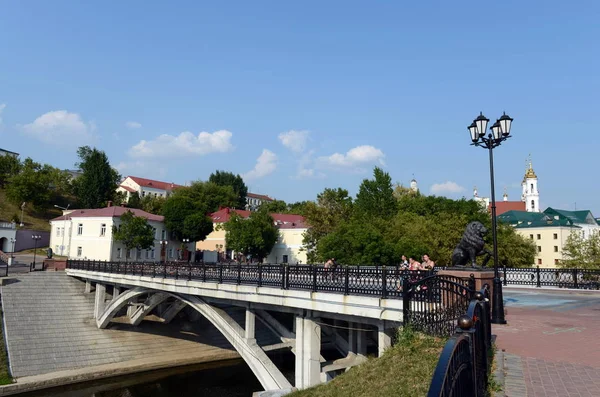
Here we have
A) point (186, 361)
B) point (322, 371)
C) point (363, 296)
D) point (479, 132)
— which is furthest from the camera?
point (186, 361)

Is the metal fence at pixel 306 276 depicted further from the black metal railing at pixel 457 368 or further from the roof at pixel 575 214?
the roof at pixel 575 214

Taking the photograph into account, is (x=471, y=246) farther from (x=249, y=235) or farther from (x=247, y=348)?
(x=249, y=235)

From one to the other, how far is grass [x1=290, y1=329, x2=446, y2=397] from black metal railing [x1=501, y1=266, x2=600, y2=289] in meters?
15.2

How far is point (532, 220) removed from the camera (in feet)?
222

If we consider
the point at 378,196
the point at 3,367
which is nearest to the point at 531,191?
the point at 378,196

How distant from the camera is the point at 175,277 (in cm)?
1920

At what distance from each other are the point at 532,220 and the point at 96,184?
234 ft

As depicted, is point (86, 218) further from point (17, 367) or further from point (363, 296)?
point (363, 296)

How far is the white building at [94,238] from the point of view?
43312mm

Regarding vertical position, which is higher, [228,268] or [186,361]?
[228,268]

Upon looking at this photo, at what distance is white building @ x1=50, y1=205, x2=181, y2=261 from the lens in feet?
142

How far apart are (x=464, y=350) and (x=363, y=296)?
7072 mm

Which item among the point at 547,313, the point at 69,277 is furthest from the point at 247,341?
the point at 69,277

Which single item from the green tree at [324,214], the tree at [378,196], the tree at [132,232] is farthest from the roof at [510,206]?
the tree at [132,232]
